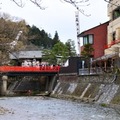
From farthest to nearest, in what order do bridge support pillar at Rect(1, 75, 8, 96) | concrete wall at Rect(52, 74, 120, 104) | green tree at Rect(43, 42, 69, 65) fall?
green tree at Rect(43, 42, 69, 65) → bridge support pillar at Rect(1, 75, 8, 96) → concrete wall at Rect(52, 74, 120, 104)

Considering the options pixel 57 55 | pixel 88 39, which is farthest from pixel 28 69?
pixel 57 55

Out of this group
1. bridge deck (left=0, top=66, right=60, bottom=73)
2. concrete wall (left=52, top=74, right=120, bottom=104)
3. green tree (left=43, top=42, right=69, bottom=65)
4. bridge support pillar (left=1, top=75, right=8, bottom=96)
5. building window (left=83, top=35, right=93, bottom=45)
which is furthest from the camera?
green tree (left=43, top=42, right=69, bottom=65)

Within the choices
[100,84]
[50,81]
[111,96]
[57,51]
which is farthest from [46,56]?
[111,96]

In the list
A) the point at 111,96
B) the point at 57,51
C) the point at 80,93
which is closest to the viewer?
the point at 111,96

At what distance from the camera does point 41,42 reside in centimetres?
11244

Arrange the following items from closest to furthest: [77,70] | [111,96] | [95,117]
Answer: [95,117]
[111,96]
[77,70]

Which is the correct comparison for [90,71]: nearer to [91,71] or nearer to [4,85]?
[91,71]

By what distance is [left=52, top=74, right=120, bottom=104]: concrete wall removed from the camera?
1312 inches

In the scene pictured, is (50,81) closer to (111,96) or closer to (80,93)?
(80,93)

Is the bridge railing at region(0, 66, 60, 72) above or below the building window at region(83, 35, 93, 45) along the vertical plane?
below

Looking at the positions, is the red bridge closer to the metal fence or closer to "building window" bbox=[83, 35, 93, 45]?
"building window" bbox=[83, 35, 93, 45]

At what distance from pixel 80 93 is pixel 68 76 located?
9.34m

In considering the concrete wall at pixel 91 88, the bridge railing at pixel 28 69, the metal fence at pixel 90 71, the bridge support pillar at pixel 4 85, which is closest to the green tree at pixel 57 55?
the bridge railing at pixel 28 69

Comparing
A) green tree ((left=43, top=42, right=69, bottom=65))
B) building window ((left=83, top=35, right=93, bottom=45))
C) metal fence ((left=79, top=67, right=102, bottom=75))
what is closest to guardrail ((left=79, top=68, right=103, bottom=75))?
metal fence ((left=79, top=67, right=102, bottom=75))
